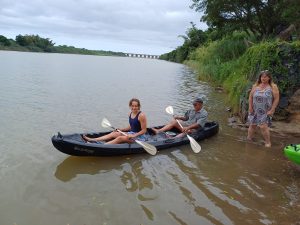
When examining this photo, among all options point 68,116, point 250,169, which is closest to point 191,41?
point 68,116

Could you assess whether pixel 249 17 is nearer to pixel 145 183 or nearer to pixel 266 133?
pixel 266 133

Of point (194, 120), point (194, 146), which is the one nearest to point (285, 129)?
point (194, 120)

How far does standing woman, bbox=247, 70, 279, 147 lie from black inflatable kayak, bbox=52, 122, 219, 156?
1466 millimetres

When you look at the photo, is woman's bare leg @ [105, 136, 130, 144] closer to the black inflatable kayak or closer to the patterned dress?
the black inflatable kayak

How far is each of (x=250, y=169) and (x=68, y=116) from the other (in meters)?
6.72

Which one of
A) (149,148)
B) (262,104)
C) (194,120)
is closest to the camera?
(149,148)

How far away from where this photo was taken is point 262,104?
830 centimetres

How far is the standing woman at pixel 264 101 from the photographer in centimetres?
812

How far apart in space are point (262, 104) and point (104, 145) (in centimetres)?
379

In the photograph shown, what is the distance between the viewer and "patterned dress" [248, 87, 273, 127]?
8.21 m

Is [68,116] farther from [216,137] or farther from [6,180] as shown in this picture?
[6,180]

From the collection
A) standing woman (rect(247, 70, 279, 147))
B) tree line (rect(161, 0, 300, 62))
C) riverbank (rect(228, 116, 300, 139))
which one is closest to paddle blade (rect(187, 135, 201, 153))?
standing woman (rect(247, 70, 279, 147))

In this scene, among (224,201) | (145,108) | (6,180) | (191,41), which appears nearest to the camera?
(224,201)

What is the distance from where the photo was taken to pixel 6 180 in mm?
6168
